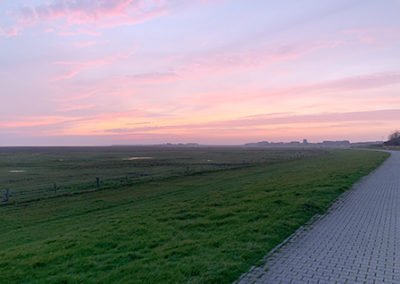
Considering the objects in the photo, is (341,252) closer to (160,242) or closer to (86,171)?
(160,242)

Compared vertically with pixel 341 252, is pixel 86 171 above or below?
below

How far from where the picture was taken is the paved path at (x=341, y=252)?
5828 millimetres

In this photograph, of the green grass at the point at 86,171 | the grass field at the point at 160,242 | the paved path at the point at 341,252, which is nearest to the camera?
the paved path at the point at 341,252

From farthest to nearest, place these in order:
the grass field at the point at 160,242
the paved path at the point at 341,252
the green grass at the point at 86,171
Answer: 1. the green grass at the point at 86,171
2. the grass field at the point at 160,242
3. the paved path at the point at 341,252

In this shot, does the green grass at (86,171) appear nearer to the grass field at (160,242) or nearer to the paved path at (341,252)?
the grass field at (160,242)

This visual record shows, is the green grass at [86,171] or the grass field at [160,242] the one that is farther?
the green grass at [86,171]

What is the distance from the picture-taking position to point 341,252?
715 centimetres

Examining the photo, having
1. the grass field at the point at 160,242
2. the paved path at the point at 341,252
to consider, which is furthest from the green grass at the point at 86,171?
the paved path at the point at 341,252

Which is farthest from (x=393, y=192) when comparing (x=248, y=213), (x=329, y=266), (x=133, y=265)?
(x=133, y=265)

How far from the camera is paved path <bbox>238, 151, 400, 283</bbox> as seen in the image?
583 centimetres

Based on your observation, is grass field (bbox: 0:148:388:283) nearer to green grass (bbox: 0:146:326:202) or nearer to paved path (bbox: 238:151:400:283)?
paved path (bbox: 238:151:400:283)

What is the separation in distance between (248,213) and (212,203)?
3150 mm

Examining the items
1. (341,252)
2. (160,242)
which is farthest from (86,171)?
(341,252)

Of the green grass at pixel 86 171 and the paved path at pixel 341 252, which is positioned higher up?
the paved path at pixel 341 252
